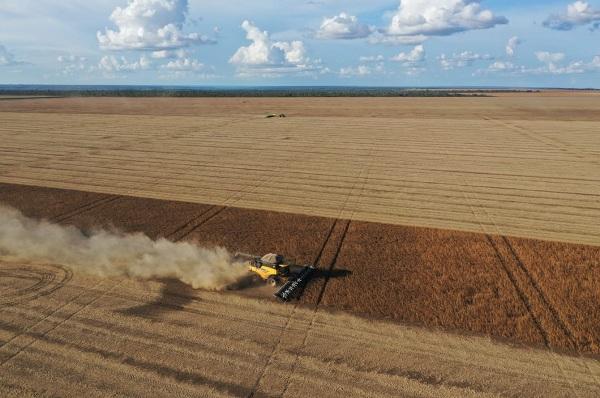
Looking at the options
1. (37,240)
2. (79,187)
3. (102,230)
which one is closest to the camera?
(37,240)

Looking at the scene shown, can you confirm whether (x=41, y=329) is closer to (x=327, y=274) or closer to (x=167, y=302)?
(x=167, y=302)

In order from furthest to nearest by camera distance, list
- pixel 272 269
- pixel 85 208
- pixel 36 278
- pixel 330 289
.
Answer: pixel 85 208 < pixel 36 278 < pixel 272 269 < pixel 330 289

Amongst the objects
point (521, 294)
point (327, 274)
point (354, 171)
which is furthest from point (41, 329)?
point (354, 171)

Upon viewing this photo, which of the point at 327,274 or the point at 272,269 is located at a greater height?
the point at 272,269

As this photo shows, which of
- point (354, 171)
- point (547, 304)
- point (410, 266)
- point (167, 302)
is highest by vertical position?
point (354, 171)

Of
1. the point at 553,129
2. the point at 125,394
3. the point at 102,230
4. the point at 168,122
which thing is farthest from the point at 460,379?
the point at 168,122

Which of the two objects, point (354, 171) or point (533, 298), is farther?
point (354, 171)

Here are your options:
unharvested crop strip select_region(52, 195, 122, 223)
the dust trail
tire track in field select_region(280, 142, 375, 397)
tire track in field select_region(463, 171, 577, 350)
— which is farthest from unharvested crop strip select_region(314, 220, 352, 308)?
unharvested crop strip select_region(52, 195, 122, 223)

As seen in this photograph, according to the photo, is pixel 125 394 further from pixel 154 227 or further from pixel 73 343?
pixel 154 227

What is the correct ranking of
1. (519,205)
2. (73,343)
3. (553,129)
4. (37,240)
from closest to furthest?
(73,343) < (37,240) < (519,205) < (553,129)
